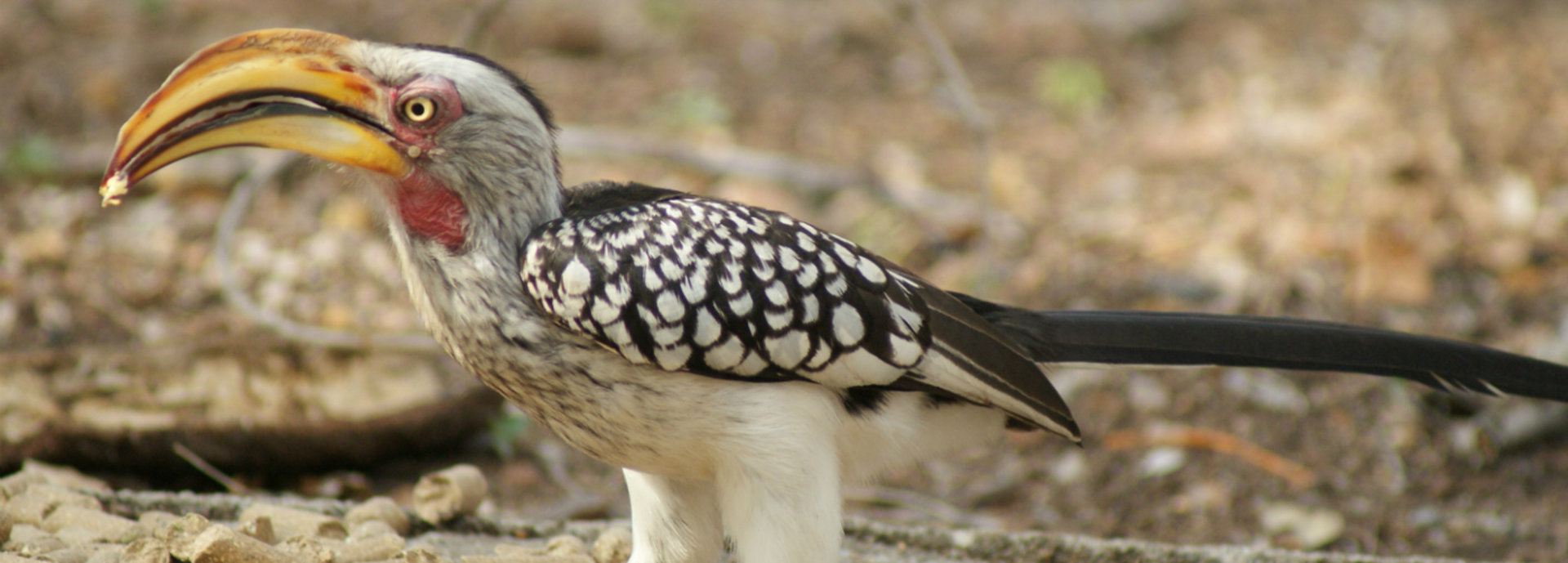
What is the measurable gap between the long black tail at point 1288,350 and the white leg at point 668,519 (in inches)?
35.0

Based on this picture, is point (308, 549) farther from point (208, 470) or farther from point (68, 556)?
point (208, 470)

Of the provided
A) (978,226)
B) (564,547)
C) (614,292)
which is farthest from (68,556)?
(978,226)

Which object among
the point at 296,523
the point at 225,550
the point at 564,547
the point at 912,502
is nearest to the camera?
the point at 225,550

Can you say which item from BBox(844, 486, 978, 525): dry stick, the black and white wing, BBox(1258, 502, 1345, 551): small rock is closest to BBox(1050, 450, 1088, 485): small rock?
BBox(844, 486, 978, 525): dry stick

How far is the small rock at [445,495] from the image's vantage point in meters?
3.51

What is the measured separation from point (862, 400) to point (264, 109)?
1.41 metres

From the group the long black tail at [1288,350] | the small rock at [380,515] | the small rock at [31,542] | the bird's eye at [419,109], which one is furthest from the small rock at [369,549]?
the long black tail at [1288,350]

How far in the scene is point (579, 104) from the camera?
27.0 ft

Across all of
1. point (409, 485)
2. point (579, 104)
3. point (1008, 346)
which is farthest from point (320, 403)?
point (579, 104)

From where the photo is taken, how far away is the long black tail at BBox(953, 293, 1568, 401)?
3.10 metres

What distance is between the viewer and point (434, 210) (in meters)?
2.71

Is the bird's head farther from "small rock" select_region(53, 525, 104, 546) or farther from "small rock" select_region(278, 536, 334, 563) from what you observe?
"small rock" select_region(53, 525, 104, 546)

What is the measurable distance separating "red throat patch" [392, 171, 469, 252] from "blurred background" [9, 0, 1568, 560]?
3.72 feet

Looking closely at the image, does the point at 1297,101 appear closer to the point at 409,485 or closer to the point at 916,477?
the point at 916,477
